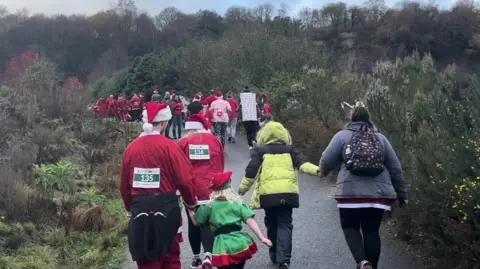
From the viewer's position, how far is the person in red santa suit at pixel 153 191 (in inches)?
207

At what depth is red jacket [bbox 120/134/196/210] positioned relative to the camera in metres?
5.34

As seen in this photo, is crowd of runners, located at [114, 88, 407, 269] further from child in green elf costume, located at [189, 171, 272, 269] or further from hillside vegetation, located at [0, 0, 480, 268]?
hillside vegetation, located at [0, 0, 480, 268]

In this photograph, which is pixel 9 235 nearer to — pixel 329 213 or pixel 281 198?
pixel 281 198

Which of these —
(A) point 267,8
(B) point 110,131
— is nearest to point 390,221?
(B) point 110,131

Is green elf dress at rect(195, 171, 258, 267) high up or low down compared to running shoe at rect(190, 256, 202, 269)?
up

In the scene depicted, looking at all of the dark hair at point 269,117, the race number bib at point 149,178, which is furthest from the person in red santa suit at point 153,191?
the dark hair at point 269,117

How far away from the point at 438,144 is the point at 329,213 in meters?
4.01

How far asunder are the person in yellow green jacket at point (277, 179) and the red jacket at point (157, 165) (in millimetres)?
1727

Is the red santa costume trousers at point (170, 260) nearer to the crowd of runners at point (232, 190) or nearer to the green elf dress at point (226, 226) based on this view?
the crowd of runners at point (232, 190)

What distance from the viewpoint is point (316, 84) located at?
65.1 feet

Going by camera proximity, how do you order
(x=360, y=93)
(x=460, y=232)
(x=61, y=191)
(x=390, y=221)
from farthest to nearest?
(x=360, y=93) < (x=61, y=191) < (x=390, y=221) < (x=460, y=232)

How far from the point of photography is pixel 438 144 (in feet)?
21.8

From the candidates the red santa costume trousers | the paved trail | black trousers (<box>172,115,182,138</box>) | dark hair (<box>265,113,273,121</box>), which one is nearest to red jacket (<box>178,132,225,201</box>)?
dark hair (<box>265,113,273,121</box>)

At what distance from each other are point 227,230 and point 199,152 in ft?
4.69
